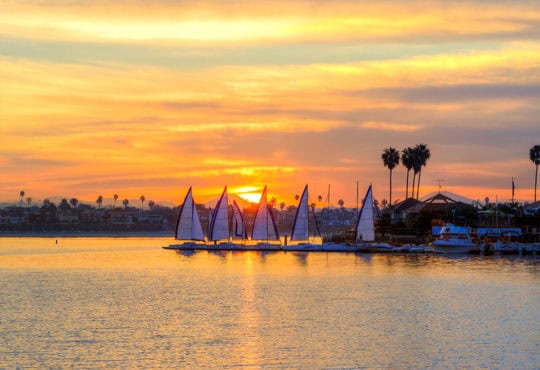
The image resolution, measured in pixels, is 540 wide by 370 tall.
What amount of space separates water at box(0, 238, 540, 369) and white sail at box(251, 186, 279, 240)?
39.7 metres

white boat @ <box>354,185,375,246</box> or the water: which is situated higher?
white boat @ <box>354,185,375,246</box>

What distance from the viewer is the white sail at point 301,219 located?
6093 inches

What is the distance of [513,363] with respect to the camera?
45.8 m

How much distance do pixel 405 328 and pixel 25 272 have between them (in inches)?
2800

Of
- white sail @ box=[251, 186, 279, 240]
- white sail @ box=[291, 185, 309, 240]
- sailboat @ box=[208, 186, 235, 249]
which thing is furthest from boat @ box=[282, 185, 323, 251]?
sailboat @ box=[208, 186, 235, 249]

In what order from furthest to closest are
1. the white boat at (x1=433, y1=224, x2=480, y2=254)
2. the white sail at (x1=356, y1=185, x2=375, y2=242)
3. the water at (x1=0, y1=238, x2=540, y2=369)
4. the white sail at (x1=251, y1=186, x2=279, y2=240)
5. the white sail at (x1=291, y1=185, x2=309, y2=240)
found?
the white sail at (x1=251, y1=186, x2=279, y2=240), the white sail at (x1=291, y1=185, x2=309, y2=240), the white boat at (x1=433, y1=224, x2=480, y2=254), the white sail at (x1=356, y1=185, x2=375, y2=242), the water at (x1=0, y1=238, x2=540, y2=369)

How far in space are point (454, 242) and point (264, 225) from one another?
33766mm

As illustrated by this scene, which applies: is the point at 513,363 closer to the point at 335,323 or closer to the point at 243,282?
the point at 335,323

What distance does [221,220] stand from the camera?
6206 inches

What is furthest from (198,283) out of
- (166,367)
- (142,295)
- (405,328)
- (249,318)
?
(166,367)

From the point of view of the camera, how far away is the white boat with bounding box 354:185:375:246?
14825 cm

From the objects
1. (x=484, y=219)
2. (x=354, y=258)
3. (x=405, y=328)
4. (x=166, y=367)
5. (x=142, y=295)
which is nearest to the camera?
(x=166, y=367)

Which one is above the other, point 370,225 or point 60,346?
point 370,225

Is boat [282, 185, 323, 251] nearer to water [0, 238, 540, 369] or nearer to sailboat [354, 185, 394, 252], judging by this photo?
sailboat [354, 185, 394, 252]
